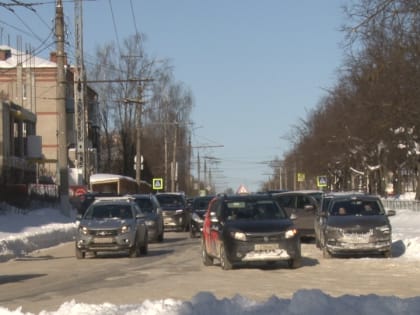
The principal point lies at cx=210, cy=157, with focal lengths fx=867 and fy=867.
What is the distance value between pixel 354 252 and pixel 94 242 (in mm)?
7010

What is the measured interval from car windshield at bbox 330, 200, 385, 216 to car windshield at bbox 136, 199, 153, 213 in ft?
35.1

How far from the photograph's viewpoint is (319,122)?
81125 millimetres

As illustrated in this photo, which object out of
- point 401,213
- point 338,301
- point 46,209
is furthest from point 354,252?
point 46,209

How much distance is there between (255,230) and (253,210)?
1.23 m

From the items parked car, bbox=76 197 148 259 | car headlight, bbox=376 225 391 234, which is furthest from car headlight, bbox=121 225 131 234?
car headlight, bbox=376 225 391 234

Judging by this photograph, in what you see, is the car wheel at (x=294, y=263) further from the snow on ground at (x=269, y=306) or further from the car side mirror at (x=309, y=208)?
the car side mirror at (x=309, y=208)

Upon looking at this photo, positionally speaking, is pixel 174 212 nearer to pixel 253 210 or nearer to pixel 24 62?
pixel 253 210

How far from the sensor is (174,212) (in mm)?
40781

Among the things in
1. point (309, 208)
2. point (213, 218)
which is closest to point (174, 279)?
point (213, 218)

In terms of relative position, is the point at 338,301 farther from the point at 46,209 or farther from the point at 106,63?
the point at 106,63

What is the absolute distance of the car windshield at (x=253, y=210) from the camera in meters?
20.1

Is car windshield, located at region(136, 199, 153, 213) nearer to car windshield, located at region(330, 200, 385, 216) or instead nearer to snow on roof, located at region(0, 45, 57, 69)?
car windshield, located at region(330, 200, 385, 216)

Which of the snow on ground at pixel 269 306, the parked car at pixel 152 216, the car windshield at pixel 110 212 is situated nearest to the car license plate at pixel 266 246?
the car windshield at pixel 110 212

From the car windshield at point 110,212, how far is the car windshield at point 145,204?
714 centimetres
